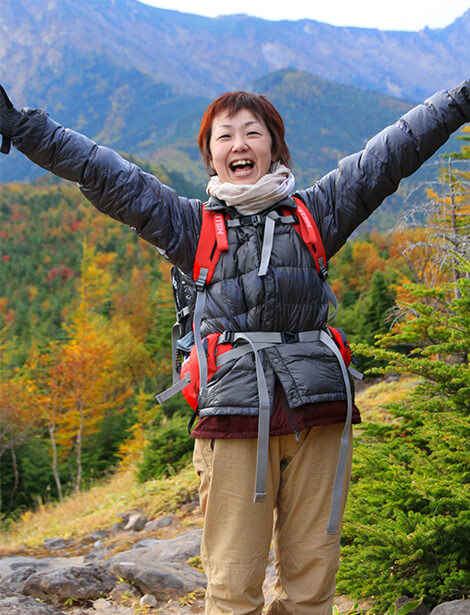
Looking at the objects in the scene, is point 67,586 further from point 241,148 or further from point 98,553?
point 241,148

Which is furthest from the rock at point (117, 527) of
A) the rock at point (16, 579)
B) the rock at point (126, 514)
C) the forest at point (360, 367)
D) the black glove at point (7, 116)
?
the black glove at point (7, 116)

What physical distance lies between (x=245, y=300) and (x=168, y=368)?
33075 millimetres

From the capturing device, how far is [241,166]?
2.28 meters

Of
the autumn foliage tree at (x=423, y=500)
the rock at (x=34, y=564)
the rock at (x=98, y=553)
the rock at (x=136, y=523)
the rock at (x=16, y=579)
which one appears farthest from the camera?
the rock at (x=136, y=523)

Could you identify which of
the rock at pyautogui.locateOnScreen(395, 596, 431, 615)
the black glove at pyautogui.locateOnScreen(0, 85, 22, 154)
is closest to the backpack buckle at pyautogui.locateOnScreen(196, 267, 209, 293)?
the black glove at pyautogui.locateOnScreen(0, 85, 22, 154)

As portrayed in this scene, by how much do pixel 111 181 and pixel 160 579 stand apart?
311cm

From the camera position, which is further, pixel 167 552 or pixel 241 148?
pixel 167 552

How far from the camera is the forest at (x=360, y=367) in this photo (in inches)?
117

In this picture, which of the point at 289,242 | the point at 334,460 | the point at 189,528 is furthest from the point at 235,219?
the point at 189,528

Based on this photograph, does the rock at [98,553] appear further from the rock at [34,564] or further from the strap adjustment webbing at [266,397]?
the strap adjustment webbing at [266,397]

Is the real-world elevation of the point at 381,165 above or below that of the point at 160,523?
above

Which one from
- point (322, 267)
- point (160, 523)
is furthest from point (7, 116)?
point (160, 523)

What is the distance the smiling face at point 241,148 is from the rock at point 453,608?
202 centimetres

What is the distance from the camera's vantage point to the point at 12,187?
327ft
